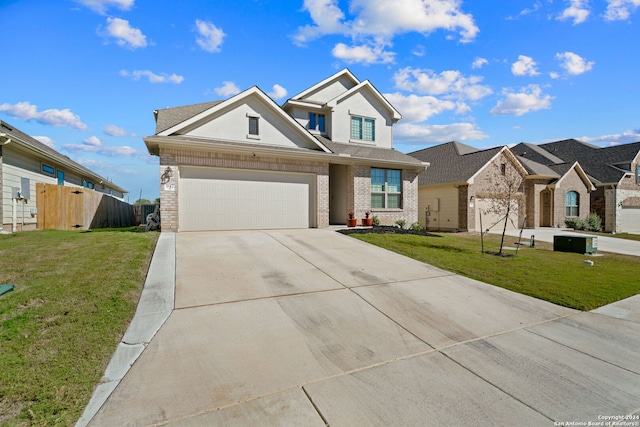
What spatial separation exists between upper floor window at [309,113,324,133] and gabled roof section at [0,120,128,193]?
12198 mm

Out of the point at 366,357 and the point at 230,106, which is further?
the point at 230,106

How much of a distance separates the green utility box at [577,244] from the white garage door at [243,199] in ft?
32.3

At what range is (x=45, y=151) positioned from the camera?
1399 centimetres

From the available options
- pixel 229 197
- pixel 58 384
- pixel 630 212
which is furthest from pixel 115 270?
pixel 630 212

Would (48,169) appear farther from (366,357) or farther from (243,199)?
(366,357)

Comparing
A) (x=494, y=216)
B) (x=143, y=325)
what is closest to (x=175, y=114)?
(x=143, y=325)

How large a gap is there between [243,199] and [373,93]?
404 inches

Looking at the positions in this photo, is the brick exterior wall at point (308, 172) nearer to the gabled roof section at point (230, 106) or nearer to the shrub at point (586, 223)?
the gabled roof section at point (230, 106)

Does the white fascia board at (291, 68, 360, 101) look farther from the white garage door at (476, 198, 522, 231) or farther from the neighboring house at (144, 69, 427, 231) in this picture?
the white garage door at (476, 198, 522, 231)

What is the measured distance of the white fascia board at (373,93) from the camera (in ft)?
54.0

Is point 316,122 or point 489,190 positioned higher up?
point 316,122

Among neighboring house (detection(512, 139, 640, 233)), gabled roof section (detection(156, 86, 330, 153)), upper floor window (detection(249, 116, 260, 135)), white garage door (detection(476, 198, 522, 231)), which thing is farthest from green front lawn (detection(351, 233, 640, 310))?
neighboring house (detection(512, 139, 640, 233))

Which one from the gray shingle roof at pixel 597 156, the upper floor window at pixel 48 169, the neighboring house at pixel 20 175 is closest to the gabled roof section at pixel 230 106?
the neighboring house at pixel 20 175

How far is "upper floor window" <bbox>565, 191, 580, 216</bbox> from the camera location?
74.9 ft
